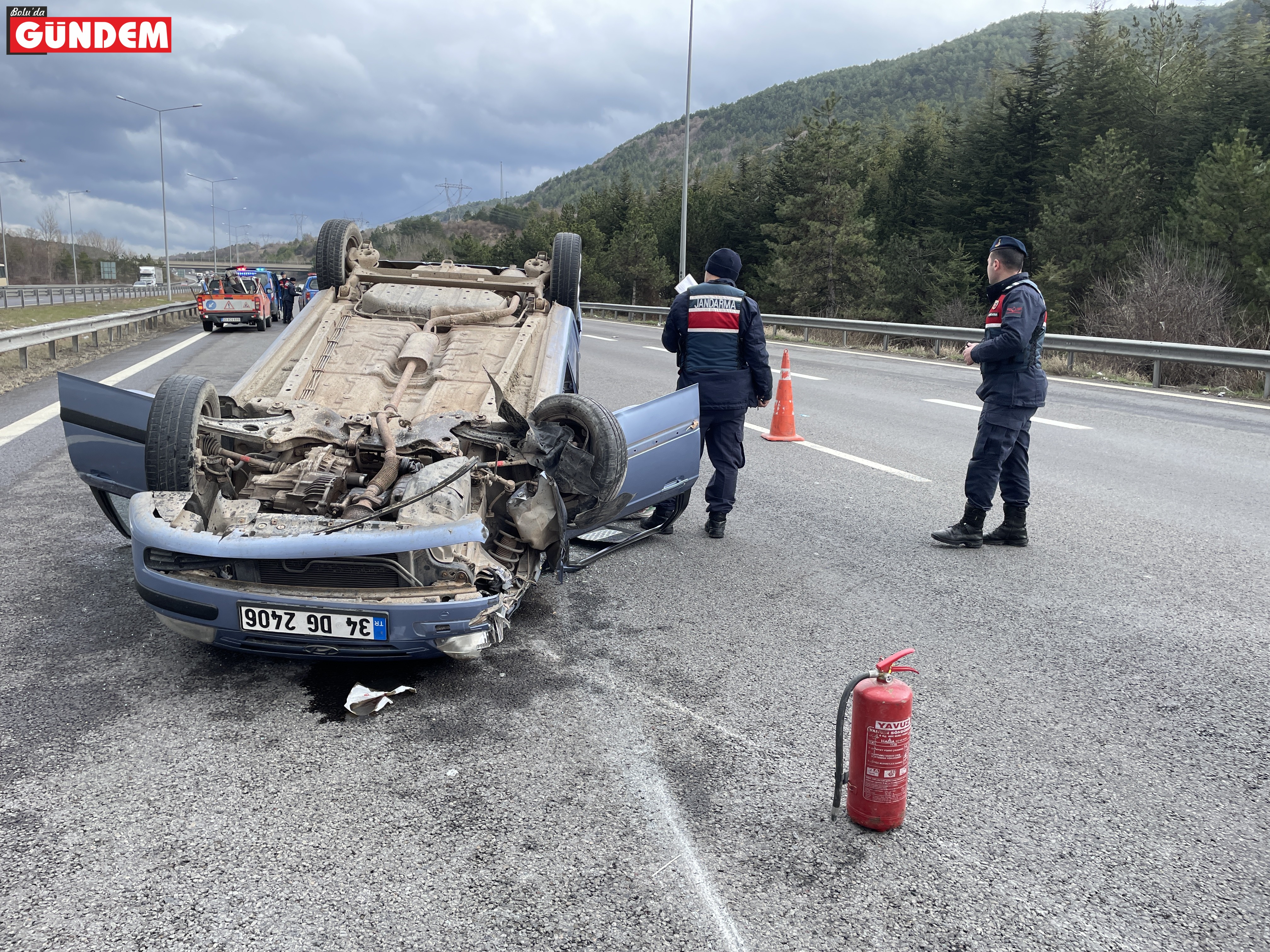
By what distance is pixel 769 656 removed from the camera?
162 inches

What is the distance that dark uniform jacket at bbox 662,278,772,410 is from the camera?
616 centimetres

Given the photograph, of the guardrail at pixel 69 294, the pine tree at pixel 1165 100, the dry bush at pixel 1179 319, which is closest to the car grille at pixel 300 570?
the dry bush at pixel 1179 319

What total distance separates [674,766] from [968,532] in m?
3.53

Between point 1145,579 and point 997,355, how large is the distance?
1.61 m

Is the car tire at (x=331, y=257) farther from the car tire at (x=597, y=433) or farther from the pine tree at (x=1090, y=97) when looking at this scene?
the pine tree at (x=1090, y=97)

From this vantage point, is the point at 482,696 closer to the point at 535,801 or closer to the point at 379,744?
the point at 379,744

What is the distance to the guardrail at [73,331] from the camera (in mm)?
13938

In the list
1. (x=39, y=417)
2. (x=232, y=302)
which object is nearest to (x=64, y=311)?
(x=232, y=302)

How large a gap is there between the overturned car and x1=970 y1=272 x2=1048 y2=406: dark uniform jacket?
205cm

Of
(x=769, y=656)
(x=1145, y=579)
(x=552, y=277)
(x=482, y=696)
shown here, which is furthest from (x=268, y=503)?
(x=1145, y=579)

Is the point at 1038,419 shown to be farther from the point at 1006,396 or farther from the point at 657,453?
the point at 657,453

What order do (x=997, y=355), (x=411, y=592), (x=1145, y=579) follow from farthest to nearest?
(x=997, y=355), (x=1145, y=579), (x=411, y=592)

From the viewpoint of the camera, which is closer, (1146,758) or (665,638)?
(1146,758)

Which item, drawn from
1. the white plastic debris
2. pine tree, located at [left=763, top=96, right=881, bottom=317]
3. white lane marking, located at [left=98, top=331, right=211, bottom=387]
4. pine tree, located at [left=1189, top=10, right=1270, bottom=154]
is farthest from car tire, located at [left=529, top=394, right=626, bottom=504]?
pine tree, located at [left=763, top=96, right=881, bottom=317]
